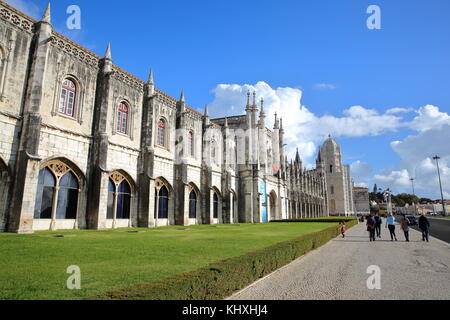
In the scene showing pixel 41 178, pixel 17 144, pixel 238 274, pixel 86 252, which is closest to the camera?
pixel 238 274

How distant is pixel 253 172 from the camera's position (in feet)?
125

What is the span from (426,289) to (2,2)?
2266cm

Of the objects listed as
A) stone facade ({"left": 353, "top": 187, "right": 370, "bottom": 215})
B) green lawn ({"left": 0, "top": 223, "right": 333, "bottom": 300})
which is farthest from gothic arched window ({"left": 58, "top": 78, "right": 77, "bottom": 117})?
stone facade ({"left": 353, "top": 187, "right": 370, "bottom": 215})

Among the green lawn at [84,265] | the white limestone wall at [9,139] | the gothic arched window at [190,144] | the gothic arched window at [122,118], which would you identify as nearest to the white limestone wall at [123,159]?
the gothic arched window at [122,118]

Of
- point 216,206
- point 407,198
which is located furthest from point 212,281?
point 407,198

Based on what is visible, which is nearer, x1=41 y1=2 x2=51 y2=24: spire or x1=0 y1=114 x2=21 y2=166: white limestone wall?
x1=0 y1=114 x2=21 y2=166: white limestone wall

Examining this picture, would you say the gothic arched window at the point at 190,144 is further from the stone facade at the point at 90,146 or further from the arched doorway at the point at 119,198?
the arched doorway at the point at 119,198

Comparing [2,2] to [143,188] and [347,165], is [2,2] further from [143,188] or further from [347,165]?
[347,165]

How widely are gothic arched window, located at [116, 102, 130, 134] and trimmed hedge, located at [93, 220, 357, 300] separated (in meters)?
17.2

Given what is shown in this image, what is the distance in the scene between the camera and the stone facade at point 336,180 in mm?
92938

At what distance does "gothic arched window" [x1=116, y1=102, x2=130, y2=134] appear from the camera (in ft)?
73.6

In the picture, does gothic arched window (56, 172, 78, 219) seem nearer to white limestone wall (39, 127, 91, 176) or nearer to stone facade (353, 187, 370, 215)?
white limestone wall (39, 127, 91, 176)
